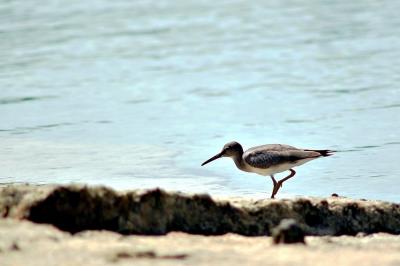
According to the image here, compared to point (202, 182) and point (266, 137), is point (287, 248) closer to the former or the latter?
point (202, 182)

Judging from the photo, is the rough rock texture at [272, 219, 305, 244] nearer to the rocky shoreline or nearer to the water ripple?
the rocky shoreline

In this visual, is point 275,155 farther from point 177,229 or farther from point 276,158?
point 177,229

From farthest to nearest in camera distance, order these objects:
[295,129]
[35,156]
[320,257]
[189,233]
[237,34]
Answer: [237,34] < [295,129] < [35,156] < [189,233] < [320,257]

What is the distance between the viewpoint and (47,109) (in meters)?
14.9

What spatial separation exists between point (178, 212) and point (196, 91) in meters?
9.18

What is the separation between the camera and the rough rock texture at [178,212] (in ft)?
21.1

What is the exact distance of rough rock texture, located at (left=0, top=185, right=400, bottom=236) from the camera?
642 cm

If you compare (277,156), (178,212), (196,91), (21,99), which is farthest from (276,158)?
(21,99)

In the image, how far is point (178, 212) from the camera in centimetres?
674

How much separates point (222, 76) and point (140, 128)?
12.1ft

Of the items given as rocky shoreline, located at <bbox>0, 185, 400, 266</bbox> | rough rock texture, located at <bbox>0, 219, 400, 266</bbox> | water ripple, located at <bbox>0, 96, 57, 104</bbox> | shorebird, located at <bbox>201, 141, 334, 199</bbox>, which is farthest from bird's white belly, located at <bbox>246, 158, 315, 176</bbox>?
water ripple, located at <bbox>0, 96, 57, 104</bbox>

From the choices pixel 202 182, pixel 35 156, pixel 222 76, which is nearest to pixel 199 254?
pixel 202 182

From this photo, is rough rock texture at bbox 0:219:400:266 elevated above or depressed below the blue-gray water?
below

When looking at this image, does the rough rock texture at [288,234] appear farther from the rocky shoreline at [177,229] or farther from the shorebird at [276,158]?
the shorebird at [276,158]
